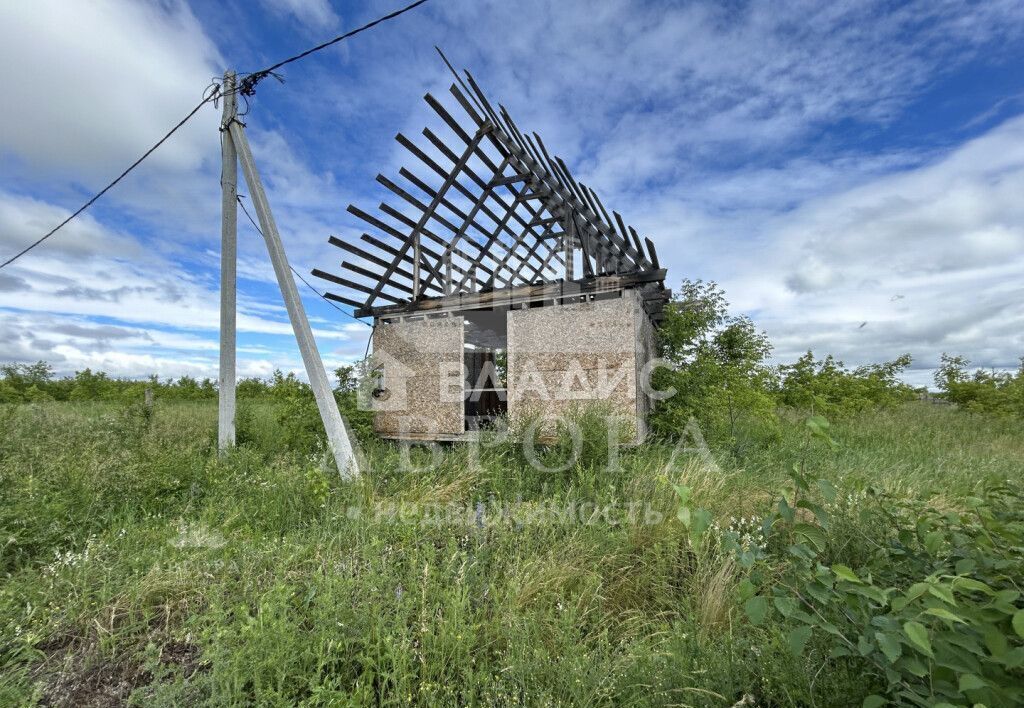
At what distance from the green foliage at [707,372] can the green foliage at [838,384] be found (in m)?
2.03

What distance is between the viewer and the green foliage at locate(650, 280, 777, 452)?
8688 millimetres

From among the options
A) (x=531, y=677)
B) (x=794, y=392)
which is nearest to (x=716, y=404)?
(x=794, y=392)

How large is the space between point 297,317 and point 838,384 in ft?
37.3

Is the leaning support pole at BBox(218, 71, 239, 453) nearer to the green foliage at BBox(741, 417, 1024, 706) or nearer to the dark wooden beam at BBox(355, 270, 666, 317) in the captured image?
the dark wooden beam at BBox(355, 270, 666, 317)

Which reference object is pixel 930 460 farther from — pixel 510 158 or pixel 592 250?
pixel 510 158

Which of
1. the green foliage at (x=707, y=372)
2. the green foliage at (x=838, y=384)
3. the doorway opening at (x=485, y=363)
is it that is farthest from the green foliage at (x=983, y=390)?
the doorway opening at (x=485, y=363)

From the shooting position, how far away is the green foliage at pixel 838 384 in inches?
428

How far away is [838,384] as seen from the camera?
1106 cm

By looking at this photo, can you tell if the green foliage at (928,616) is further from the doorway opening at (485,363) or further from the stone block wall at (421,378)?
the doorway opening at (485,363)

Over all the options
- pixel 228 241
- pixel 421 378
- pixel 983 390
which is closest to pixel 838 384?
pixel 983 390

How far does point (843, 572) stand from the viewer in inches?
57.6

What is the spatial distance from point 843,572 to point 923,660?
58 cm

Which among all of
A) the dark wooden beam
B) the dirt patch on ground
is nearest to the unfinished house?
the dark wooden beam

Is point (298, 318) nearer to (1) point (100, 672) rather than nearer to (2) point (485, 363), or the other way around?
(1) point (100, 672)
